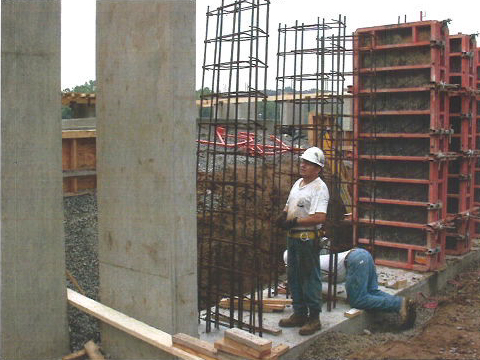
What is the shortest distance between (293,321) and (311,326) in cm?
29

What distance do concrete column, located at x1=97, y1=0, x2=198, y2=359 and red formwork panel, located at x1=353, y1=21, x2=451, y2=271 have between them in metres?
4.27

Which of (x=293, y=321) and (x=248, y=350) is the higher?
(x=248, y=350)

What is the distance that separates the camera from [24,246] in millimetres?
6426

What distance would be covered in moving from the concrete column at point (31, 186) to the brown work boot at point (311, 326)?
2880 mm

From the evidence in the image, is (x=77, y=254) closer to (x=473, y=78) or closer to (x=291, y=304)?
(x=291, y=304)

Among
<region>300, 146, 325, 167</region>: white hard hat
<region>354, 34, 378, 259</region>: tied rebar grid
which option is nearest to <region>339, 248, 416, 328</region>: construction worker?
<region>300, 146, 325, 167</region>: white hard hat

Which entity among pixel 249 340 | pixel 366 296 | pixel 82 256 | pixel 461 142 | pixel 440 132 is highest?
pixel 440 132

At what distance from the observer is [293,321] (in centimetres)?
664

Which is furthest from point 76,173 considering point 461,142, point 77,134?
point 461,142

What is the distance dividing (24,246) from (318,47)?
190 inches

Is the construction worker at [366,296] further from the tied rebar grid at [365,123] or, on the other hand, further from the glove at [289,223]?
the tied rebar grid at [365,123]

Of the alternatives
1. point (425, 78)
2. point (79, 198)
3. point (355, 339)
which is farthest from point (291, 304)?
point (79, 198)

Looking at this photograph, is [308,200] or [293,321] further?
[293,321]

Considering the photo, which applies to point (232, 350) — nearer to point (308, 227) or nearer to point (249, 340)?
point (249, 340)
